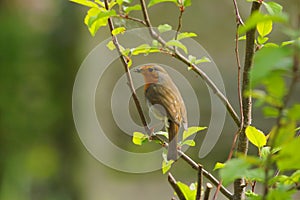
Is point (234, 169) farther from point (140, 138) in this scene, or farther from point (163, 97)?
point (163, 97)

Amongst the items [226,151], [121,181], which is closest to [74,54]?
[121,181]

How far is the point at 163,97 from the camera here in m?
1.00

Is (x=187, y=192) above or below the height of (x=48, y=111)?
above

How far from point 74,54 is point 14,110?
0.44 m

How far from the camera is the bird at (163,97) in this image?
98 centimetres

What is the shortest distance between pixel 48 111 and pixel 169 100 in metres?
2.25

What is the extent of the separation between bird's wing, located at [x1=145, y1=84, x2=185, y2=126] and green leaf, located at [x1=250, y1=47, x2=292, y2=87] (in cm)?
62

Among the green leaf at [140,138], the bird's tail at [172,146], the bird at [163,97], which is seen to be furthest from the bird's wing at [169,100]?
the green leaf at [140,138]

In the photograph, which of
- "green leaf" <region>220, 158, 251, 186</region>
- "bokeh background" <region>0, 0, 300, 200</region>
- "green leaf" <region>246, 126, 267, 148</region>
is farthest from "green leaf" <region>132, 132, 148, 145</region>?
"bokeh background" <region>0, 0, 300, 200</region>

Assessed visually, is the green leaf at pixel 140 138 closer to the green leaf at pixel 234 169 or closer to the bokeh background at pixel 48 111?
the green leaf at pixel 234 169

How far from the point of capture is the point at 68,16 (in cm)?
322

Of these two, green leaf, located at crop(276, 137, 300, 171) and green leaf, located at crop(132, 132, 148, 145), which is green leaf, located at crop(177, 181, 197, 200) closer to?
green leaf, located at crop(132, 132, 148, 145)

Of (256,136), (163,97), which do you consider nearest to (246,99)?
(256,136)

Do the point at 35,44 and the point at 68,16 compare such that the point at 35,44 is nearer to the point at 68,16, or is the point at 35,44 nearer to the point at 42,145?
the point at 68,16
